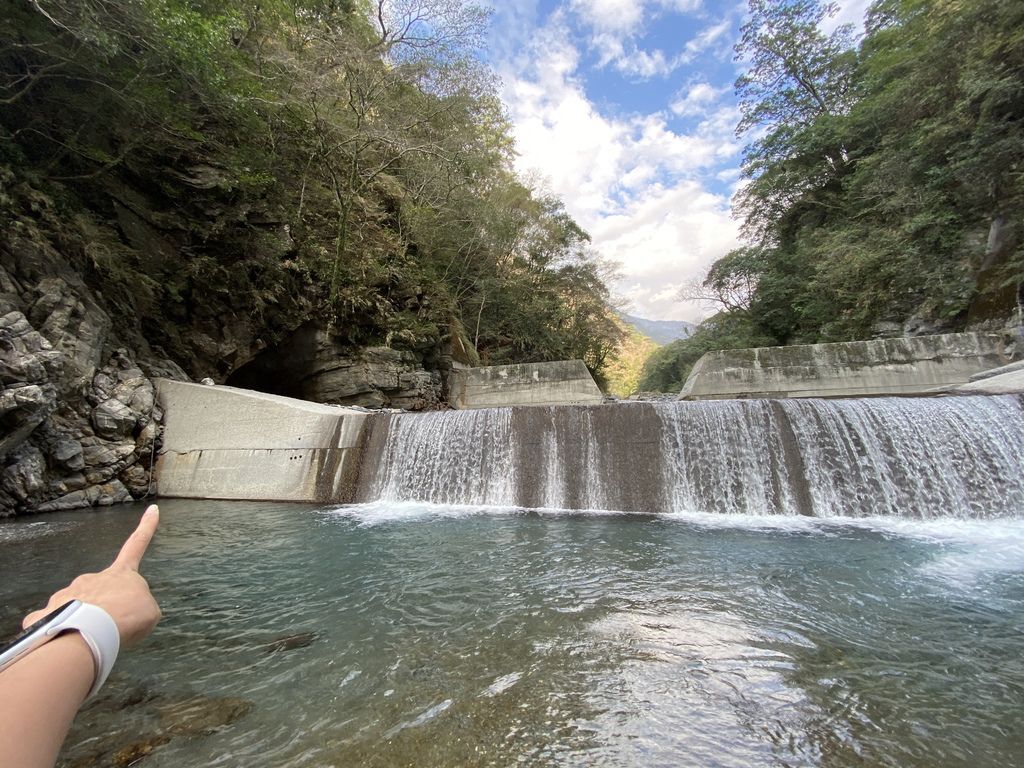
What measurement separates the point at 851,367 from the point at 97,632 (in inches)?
537

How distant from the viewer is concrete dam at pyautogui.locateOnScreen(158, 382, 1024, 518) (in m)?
5.95

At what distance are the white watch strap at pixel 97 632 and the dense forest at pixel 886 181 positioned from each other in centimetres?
1460

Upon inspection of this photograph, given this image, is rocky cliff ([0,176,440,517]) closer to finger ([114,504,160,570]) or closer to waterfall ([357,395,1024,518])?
waterfall ([357,395,1024,518])

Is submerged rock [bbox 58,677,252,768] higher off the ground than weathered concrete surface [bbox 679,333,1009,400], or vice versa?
weathered concrete surface [bbox 679,333,1009,400]

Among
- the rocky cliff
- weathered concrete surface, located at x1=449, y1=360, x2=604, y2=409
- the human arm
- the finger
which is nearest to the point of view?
the human arm

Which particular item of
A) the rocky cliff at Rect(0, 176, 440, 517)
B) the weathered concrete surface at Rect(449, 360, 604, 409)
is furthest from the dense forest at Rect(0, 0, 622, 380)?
the weathered concrete surface at Rect(449, 360, 604, 409)

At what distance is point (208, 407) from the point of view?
29.2ft

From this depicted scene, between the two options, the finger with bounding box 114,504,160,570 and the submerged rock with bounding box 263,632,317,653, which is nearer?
the finger with bounding box 114,504,160,570

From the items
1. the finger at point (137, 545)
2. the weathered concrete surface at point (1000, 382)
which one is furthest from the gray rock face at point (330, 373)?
the weathered concrete surface at point (1000, 382)

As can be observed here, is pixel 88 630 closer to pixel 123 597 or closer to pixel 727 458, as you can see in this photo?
pixel 123 597

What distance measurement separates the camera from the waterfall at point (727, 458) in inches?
231

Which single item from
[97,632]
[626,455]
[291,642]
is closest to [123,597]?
[97,632]

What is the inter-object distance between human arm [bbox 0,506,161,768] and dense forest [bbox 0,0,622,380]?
812 centimetres

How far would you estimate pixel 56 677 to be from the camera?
2.65ft
